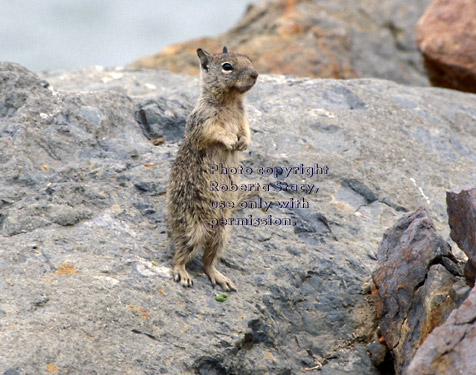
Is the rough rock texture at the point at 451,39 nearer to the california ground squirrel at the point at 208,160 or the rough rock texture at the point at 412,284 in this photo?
the california ground squirrel at the point at 208,160

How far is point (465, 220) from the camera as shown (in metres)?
5.82

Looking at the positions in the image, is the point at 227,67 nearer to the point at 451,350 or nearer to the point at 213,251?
the point at 213,251

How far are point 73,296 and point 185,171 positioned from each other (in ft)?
6.59

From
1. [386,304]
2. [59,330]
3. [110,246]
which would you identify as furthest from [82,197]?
[386,304]

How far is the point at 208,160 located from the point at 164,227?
0.92m

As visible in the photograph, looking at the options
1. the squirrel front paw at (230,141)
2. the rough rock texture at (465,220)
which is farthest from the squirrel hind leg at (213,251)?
the rough rock texture at (465,220)

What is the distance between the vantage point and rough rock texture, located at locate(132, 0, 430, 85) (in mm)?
15977

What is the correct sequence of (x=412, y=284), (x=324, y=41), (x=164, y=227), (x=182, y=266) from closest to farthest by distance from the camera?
(x=412, y=284)
(x=182, y=266)
(x=164, y=227)
(x=324, y=41)

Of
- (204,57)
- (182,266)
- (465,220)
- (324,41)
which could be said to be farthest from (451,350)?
(324,41)

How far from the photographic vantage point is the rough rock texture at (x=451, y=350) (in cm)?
461

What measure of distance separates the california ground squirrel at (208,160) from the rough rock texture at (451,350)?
2586 millimetres

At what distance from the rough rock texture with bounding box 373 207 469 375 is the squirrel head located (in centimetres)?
250

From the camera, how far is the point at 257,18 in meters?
17.5

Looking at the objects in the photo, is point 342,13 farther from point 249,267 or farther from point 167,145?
point 249,267
